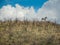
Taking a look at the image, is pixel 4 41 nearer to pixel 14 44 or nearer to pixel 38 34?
pixel 14 44

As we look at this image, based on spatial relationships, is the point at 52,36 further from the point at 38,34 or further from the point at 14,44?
the point at 14,44

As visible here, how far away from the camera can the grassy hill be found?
11.4m

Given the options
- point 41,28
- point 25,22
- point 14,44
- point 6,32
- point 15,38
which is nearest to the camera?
point 14,44

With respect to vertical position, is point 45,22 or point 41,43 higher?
point 45,22

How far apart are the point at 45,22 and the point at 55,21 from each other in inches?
28.2

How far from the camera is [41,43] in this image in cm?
1128

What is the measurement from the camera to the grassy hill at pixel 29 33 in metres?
11.4

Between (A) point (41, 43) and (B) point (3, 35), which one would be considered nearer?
(A) point (41, 43)

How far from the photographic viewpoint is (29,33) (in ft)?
41.4

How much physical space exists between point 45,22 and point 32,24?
1.22m

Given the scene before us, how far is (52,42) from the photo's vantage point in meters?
11.4

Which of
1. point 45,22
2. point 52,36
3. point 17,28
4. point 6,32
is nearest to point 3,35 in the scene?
point 6,32

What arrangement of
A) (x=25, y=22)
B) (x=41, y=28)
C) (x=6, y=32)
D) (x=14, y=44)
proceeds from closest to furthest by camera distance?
(x=14, y=44)
(x=6, y=32)
(x=41, y=28)
(x=25, y=22)

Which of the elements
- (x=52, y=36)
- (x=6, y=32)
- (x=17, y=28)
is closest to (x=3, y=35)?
(x=6, y=32)
